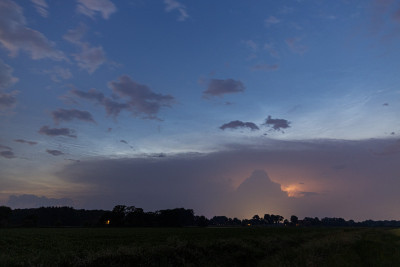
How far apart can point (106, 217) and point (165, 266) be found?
126396mm

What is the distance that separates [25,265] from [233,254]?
15304 mm

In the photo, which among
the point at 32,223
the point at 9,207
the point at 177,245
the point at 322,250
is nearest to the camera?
the point at 177,245

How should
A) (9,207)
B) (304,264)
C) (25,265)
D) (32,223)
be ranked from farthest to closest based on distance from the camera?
(9,207) → (32,223) → (304,264) → (25,265)

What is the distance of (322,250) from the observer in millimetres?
25406

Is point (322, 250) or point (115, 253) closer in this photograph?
point (115, 253)

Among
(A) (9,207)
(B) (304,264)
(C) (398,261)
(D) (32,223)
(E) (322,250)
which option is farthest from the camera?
(A) (9,207)

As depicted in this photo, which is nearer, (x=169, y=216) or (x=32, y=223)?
(x=32, y=223)

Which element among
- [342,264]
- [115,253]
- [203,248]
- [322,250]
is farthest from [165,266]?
[322,250]

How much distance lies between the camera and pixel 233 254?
2408 centimetres

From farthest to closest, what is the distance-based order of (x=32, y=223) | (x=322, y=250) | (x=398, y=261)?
(x=32, y=223) < (x=322, y=250) < (x=398, y=261)

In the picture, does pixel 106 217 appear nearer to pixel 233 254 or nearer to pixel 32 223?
pixel 32 223

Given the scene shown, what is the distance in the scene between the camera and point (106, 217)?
13388cm

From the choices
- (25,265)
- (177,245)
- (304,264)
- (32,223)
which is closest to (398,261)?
(304,264)

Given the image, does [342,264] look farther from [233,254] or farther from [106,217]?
[106,217]
